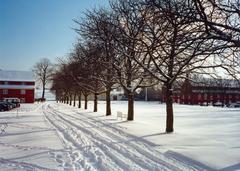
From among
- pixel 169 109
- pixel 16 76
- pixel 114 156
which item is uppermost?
pixel 16 76

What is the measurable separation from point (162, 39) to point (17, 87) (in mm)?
76688

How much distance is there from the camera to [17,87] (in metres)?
87.1

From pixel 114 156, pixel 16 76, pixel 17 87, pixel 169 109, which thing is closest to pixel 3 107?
pixel 169 109

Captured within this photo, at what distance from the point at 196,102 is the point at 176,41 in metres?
96.2

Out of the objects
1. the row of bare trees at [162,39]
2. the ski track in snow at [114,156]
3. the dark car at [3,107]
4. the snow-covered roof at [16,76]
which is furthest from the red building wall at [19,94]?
the ski track in snow at [114,156]

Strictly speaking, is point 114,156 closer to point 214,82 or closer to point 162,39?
point 162,39

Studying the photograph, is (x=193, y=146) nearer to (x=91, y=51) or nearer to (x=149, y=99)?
(x=91, y=51)

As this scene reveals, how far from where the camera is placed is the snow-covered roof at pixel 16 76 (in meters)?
88.9

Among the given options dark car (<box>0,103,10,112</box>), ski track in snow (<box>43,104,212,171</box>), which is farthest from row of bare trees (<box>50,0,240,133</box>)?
dark car (<box>0,103,10,112</box>)

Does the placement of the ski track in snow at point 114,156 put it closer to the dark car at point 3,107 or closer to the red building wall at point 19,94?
the dark car at point 3,107

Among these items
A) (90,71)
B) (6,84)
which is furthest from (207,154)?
(6,84)

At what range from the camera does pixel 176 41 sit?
12.7 meters

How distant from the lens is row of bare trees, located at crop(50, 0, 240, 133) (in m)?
11.3

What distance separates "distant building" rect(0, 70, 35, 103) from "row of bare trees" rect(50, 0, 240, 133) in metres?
53.2
